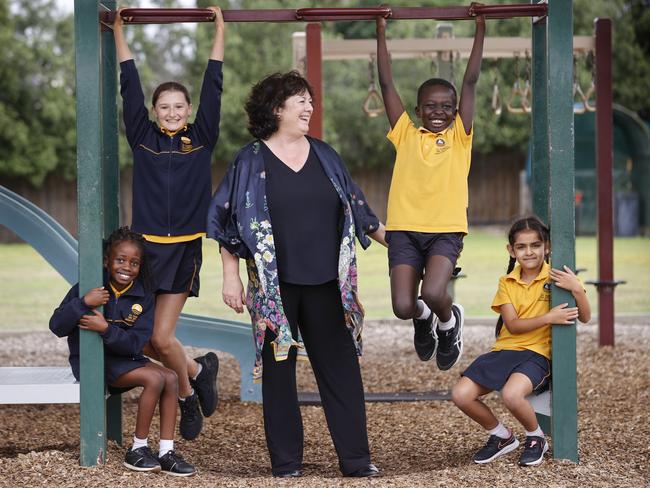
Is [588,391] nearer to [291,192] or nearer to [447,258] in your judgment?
[447,258]

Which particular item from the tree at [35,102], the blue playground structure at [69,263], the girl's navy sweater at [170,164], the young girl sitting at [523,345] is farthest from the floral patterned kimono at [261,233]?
the tree at [35,102]

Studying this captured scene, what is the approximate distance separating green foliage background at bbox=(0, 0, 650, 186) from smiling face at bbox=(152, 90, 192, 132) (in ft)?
67.2

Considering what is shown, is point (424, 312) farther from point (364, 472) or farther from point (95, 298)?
point (95, 298)

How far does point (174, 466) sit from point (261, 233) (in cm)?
111

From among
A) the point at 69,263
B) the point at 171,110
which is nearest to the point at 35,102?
the point at 69,263

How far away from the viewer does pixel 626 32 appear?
29.2 meters

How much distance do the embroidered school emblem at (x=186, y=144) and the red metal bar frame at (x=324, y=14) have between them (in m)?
0.53

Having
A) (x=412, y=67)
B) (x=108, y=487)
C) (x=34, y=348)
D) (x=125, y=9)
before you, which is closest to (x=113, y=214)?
(x=125, y=9)

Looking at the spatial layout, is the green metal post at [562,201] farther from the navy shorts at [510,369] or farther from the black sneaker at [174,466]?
the black sneaker at [174,466]

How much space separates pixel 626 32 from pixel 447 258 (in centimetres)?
2617

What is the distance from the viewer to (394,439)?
5676mm

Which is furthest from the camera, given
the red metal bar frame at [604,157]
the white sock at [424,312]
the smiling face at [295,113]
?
the red metal bar frame at [604,157]

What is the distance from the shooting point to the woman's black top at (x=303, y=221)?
14.6 feet

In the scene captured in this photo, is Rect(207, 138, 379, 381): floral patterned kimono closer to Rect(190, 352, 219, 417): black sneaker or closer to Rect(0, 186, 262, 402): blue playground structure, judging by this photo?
Rect(190, 352, 219, 417): black sneaker
